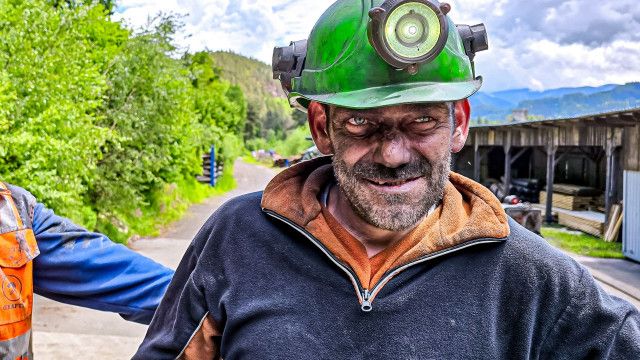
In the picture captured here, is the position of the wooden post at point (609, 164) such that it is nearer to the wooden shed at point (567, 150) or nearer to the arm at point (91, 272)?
the wooden shed at point (567, 150)

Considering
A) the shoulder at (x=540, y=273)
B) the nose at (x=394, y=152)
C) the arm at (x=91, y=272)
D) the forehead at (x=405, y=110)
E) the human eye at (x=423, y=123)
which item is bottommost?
the arm at (x=91, y=272)

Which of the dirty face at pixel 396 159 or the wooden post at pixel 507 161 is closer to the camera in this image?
the dirty face at pixel 396 159

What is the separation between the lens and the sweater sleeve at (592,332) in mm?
1562

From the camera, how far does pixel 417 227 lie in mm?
1803

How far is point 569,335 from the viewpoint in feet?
5.18

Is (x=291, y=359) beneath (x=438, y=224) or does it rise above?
beneath

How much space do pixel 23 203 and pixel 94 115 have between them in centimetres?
901

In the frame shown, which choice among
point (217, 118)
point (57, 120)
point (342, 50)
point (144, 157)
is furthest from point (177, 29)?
point (217, 118)

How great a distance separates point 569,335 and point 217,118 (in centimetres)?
2729

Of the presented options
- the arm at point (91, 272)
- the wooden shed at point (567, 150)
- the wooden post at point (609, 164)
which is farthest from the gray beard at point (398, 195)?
the wooden post at point (609, 164)

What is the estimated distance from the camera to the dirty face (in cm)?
169

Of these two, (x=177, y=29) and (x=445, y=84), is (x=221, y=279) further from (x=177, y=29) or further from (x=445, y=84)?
(x=177, y=29)

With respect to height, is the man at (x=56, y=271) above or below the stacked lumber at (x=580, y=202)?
above

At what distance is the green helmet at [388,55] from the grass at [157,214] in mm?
10751
